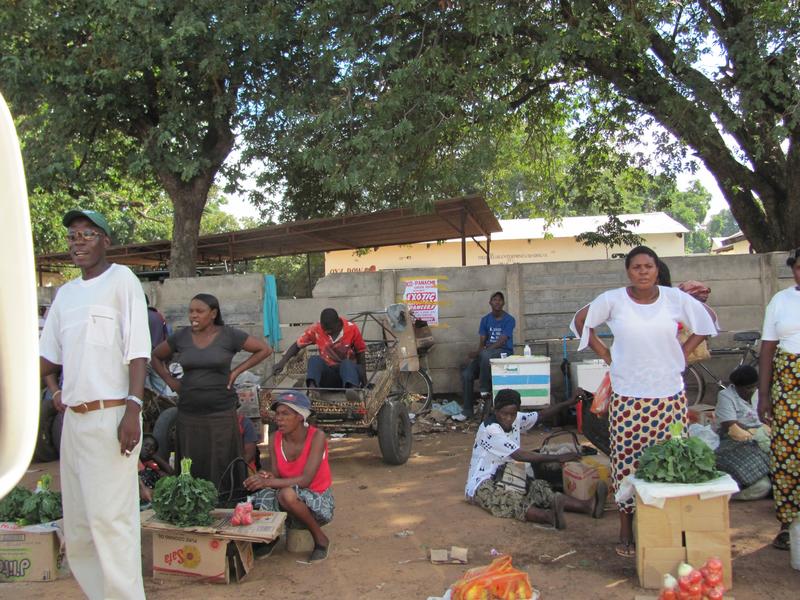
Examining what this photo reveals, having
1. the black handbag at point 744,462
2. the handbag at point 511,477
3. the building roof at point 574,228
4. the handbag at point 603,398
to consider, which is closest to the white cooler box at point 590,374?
the black handbag at point 744,462

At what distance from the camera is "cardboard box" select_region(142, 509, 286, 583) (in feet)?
14.1

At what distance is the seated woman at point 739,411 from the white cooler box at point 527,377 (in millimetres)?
2627

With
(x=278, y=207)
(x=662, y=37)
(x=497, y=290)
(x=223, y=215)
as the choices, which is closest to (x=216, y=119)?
(x=278, y=207)

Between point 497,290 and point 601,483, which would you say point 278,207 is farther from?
point 601,483

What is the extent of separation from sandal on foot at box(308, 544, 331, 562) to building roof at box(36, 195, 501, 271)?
22.5ft

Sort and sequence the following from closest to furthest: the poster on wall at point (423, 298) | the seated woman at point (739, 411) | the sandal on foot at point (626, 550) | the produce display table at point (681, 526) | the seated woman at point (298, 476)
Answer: the produce display table at point (681, 526)
the sandal on foot at point (626, 550)
the seated woman at point (298, 476)
the seated woman at point (739, 411)
the poster on wall at point (423, 298)

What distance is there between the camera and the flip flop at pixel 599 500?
552 centimetres

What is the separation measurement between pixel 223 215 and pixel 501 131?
23681 mm

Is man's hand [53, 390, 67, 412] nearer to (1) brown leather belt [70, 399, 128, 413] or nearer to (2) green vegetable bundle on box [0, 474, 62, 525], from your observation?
(1) brown leather belt [70, 399, 128, 413]

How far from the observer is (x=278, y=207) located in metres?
14.9

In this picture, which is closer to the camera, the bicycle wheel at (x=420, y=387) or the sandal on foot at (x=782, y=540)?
the sandal on foot at (x=782, y=540)

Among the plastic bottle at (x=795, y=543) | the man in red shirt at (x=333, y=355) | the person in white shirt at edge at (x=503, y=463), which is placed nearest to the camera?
the plastic bottle at (x=795, y=543)

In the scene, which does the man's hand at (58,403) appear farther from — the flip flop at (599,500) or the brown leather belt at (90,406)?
the flip flop at (599,500)

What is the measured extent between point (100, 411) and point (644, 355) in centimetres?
306
